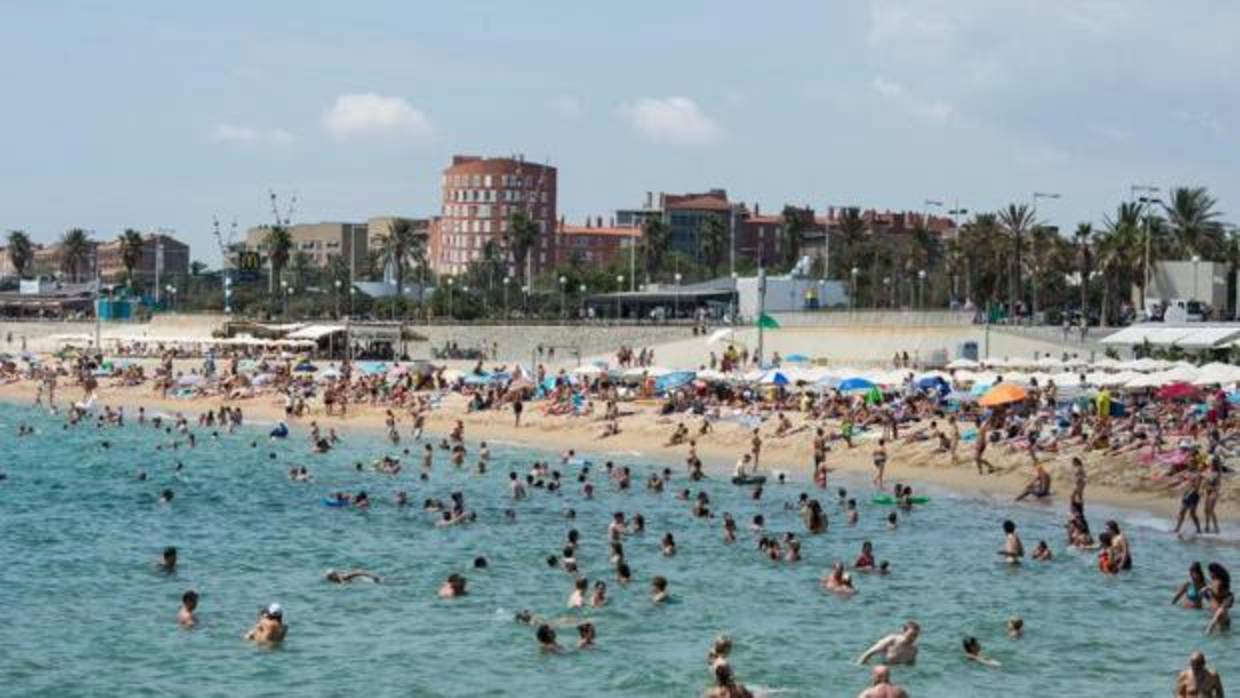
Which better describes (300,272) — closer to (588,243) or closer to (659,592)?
(588,243)

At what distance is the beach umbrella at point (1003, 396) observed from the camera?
1775 inches

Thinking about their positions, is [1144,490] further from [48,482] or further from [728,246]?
[728,246]

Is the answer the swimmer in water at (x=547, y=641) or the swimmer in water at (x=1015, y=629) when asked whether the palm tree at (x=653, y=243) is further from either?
the swimmer in water at (x=547, y=641)

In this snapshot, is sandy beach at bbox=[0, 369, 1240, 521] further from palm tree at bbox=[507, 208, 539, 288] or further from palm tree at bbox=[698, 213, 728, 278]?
palm tree at bbox=[698, 213, 728, 278]

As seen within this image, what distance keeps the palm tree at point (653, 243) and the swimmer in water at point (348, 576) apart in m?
104

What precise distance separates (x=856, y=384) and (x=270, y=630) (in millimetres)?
31861

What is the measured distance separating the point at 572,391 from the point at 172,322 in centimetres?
5664

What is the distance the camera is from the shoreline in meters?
39.1

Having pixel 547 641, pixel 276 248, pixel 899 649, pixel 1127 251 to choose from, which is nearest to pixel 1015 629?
pixel 899 649

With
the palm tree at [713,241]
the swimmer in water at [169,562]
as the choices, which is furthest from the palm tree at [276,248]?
the swimmer in water at [169,562]

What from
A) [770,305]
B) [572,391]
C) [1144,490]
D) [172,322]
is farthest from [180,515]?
[172,322]

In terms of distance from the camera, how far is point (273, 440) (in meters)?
56.8

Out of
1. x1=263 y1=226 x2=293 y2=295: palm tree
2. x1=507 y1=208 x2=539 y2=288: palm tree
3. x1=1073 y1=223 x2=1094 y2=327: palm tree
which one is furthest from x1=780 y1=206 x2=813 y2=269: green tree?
x1=1073 y1=223 x2=1094 y2=327: palm tree

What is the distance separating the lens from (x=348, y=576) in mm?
28547
